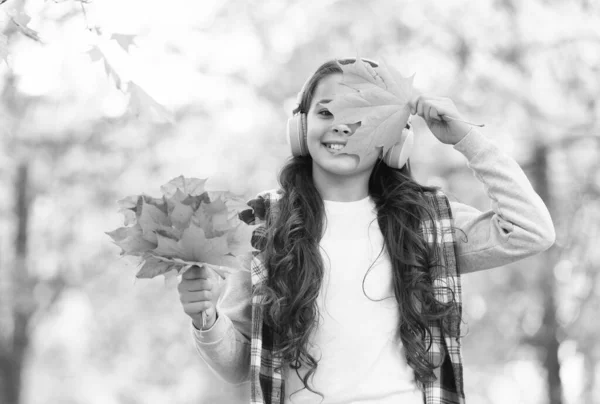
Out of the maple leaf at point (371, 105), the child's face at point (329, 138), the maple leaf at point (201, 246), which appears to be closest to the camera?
the maple leaf at point (201, 246)

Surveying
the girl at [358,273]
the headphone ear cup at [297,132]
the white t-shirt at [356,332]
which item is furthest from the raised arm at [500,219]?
the headphone ear cup at [297,132]

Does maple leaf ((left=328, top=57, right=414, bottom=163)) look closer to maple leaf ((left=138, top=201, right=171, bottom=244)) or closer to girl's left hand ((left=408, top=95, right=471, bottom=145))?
girl's left hand ((left=408, top=95, right=471, bottom=145))

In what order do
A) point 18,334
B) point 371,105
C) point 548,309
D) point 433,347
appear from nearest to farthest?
point 371,105 < point 433,347 < point 548,309 < point 18,334

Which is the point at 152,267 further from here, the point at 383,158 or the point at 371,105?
the point at 383,158

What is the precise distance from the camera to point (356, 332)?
6.59 ft

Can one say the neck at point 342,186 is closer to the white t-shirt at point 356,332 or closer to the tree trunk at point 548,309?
the white t-shirt at point 356,332

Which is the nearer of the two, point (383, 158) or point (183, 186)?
point (183, 186)

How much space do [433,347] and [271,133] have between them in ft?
13.6

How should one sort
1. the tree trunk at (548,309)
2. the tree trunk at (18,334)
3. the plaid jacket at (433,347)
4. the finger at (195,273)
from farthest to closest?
the tree trunk at (18,334)
the tree trunk at (548,309)
the plaid jacket at (433,347)
the finger at (195,273)

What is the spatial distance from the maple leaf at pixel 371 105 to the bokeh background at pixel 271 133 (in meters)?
1.63

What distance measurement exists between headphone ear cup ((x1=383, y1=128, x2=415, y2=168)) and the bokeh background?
155 cm

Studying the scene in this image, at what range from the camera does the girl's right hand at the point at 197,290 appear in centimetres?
173

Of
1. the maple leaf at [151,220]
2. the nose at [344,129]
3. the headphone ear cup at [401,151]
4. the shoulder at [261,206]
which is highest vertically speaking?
the nose at [344,129]

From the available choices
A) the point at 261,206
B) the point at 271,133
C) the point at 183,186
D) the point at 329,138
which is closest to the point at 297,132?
the point at 329,138
